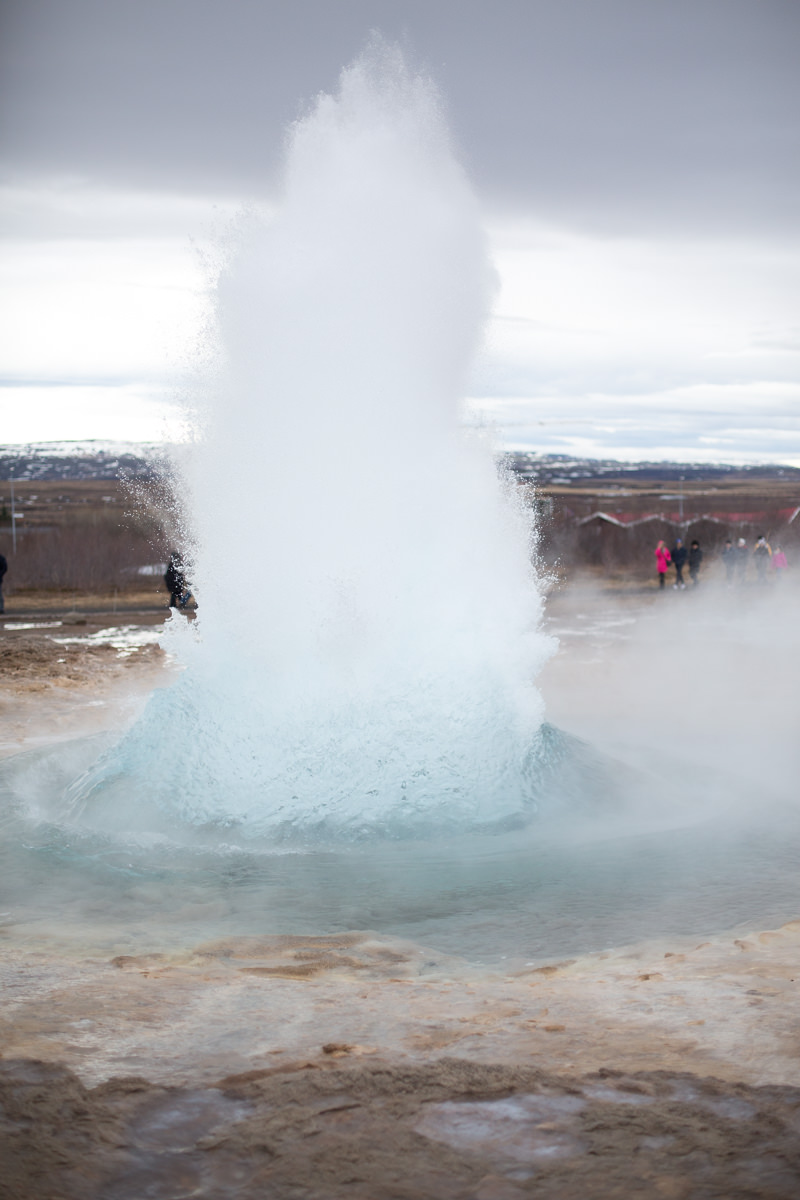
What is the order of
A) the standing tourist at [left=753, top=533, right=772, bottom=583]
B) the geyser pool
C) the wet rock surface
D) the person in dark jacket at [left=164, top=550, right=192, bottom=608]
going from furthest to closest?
the standing tourist at [left=753, top=533, right=772, bottom=583] < the person in dark jacket at [left=164, top=550, right=192, bottom=608] < the geyser pool < the wet rock surface

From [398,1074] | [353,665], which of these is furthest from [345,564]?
[398,1074]

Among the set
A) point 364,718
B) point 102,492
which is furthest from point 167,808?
point 102,492

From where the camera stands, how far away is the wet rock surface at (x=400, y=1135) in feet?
10.2

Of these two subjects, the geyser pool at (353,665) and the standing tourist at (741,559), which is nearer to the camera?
the geyser pool at (353,665)

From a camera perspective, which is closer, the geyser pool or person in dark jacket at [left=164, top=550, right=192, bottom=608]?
the geyser pool

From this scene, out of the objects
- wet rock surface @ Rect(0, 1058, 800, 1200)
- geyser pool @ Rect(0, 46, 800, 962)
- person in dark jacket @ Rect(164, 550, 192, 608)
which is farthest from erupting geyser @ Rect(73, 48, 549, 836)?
person in dark jacket @ Rect(164, 550, 192, 608)

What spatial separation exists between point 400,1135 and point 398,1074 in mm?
393

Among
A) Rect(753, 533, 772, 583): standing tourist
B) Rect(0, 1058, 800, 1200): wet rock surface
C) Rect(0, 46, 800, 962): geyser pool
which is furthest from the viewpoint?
Rect(753, 533, 772, 583): standing tourist

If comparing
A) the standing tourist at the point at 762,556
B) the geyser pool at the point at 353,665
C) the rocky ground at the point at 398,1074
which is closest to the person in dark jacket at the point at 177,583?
the geyser pool at the point at 353,665

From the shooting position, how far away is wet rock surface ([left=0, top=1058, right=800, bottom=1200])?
3.12 m

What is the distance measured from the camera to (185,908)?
20.5ft

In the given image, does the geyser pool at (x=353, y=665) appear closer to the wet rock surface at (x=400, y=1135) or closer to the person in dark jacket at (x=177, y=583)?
the wet rock surface at (x=400, y=1135)

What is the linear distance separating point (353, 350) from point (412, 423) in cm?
71

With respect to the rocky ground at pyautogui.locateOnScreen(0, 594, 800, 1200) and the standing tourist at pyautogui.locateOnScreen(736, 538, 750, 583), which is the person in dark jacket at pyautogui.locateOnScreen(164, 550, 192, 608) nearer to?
the rocky ground at pyautogui.locateOnScreen(0, 594, 800, 1200)
